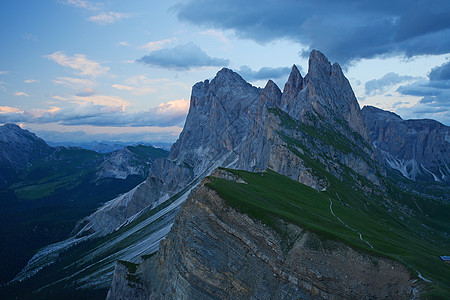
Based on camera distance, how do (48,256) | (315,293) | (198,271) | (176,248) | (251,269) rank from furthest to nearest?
(48,256) → (176,248) → (198,271) → (251,269) → (315,293)

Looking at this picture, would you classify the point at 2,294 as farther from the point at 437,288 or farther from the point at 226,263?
the point at 437,288

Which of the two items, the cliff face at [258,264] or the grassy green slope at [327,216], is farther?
the grassy green slope at [327,216]

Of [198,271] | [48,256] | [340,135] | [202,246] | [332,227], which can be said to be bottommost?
[48,256]

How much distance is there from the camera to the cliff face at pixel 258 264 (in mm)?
39188

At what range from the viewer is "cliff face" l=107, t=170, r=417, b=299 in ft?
129

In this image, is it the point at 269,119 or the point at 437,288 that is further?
the point at 269,119

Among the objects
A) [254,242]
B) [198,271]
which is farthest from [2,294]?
[254,242]

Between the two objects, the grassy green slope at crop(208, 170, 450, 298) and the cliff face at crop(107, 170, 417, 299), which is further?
the grassy green slope at crop(208, 170, 450, 298)

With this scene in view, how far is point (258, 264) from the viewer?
150 ft

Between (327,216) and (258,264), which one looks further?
(327,216)

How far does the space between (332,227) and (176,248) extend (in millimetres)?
28401

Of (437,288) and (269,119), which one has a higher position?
(269,119)

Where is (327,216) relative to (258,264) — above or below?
above

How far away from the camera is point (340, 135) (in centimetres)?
16612
